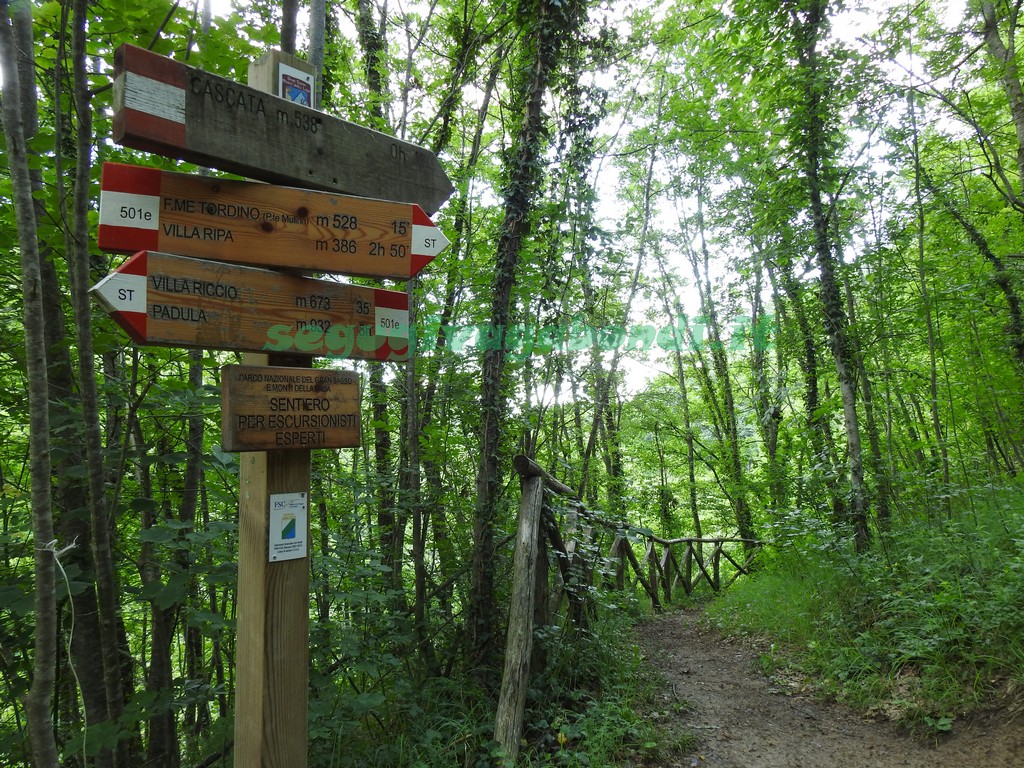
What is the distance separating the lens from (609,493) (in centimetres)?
1168

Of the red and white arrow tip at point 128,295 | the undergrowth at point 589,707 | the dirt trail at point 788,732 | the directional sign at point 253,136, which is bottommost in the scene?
the dirt trail at point 788,732

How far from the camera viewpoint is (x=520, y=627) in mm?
3107

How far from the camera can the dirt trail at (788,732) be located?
2.89 metres

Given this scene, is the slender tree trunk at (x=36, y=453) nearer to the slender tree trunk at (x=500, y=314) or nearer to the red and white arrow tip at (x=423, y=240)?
the red and white arrow tip at (x=423, y=240)

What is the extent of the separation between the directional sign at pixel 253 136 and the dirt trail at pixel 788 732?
3.33 m

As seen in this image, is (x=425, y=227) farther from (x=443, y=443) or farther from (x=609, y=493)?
(x=609, y=493)

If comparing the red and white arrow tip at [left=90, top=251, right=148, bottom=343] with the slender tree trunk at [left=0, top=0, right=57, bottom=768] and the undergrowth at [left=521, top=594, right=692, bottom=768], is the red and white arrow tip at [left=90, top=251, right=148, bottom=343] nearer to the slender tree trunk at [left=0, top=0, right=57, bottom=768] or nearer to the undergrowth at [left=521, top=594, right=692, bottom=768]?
the slender tree trunk at [left=0, top=0, right=57, bottom=768]

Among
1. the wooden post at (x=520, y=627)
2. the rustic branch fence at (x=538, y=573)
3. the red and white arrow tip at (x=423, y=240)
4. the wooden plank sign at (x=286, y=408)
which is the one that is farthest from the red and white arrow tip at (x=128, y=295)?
the wooden post at (x=520, y=627)

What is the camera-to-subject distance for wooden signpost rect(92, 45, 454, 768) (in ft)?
5.03

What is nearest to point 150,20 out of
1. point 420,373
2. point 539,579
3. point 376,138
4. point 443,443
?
point 376,138

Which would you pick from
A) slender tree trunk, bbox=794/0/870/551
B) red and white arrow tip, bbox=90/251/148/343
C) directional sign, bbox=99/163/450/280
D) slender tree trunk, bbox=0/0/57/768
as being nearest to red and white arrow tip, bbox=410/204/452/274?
directional sign, bbox=99/163/450/280

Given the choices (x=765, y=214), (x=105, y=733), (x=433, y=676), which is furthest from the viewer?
(x=765, y=214)

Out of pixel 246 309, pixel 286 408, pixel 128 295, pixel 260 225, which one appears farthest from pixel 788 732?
pixel 128 295

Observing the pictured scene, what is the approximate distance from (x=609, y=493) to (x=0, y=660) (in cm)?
1033
